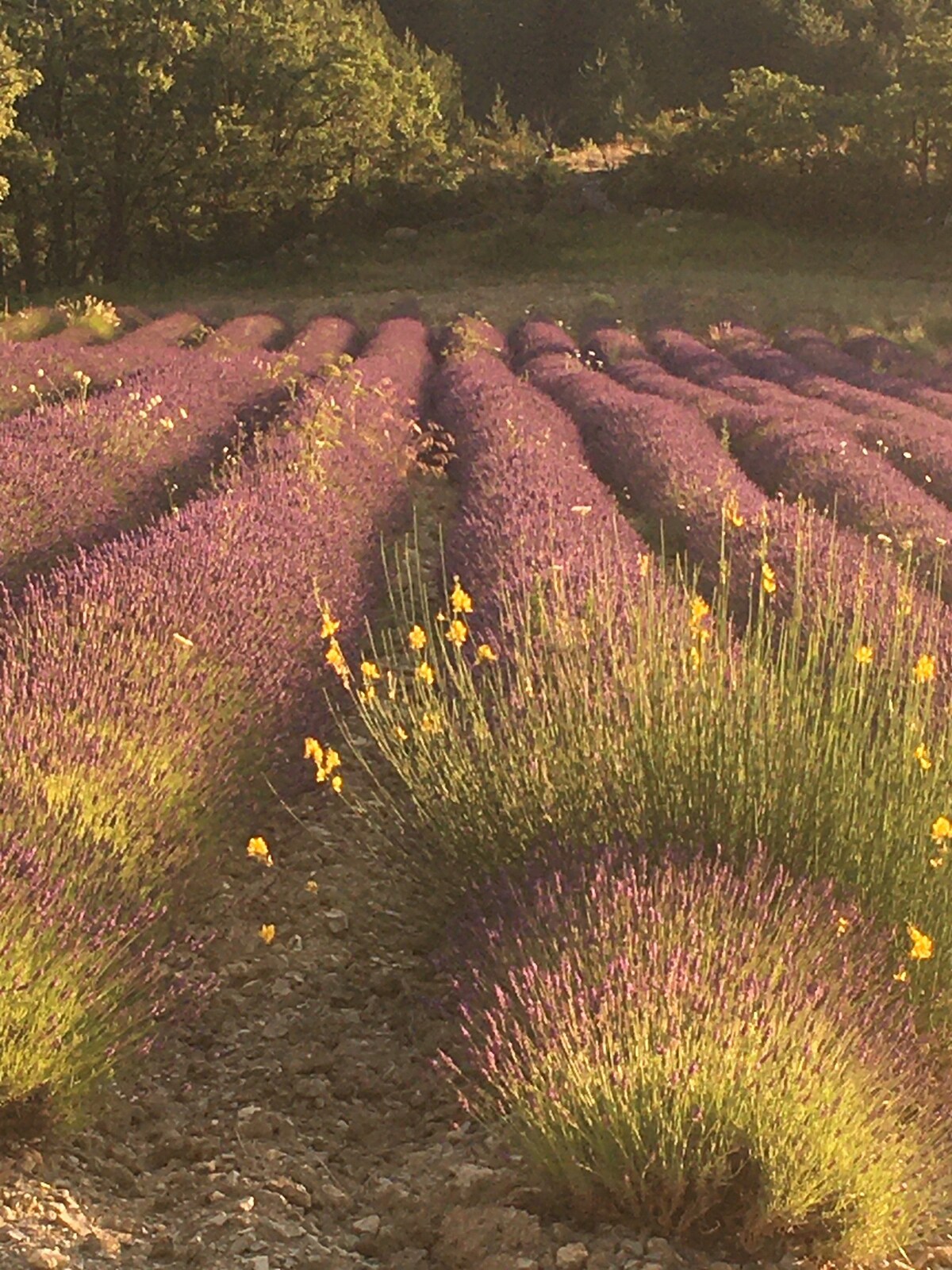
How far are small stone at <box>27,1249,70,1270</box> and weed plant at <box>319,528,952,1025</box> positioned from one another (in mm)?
1360

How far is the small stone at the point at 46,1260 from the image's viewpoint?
7.11ft

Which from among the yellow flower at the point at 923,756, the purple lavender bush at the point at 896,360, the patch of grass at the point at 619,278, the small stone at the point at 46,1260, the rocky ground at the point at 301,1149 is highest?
the yellow flower at the point at 923,756

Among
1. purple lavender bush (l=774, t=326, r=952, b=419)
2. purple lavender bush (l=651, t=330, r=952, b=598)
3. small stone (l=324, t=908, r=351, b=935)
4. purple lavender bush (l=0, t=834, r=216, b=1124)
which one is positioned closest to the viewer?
purple lavender bush (l=0, t=834, r=216, b=1124)

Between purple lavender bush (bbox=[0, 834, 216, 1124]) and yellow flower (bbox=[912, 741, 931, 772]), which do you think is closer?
purple lavender bush (bbox=[0, 834, 216, 1124])

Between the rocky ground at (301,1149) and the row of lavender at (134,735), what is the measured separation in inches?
7.0

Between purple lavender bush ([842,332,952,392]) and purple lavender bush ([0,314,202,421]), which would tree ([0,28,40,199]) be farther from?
purple lavender bush ([842,332,952,392])

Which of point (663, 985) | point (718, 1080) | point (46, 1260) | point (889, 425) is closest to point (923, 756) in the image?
point (663, 985)

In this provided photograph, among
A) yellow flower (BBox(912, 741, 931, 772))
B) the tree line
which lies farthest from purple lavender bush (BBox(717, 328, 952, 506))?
the tree line

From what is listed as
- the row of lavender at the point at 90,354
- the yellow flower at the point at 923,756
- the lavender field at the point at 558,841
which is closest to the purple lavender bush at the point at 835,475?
the lavender field at the point at 558,841

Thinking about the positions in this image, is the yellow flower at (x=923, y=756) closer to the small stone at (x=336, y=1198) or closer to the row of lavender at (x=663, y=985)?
the row of lavender at (x=663, y=985)

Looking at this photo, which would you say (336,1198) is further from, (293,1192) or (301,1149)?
(301,1149)

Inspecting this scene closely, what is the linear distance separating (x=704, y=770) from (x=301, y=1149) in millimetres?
1268

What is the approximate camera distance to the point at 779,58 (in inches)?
1673

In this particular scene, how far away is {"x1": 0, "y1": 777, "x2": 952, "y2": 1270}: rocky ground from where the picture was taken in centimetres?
236
